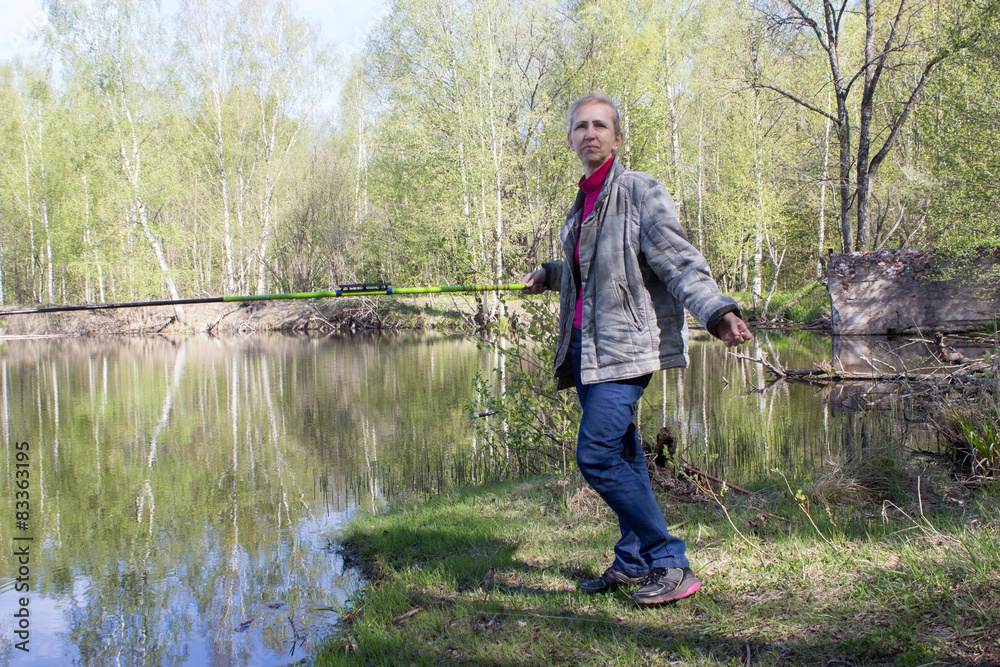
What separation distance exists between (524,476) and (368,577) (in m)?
1.95

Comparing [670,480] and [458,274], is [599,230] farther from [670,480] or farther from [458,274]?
[458,274]

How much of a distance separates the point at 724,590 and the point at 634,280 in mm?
1298

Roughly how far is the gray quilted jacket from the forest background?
12.6m

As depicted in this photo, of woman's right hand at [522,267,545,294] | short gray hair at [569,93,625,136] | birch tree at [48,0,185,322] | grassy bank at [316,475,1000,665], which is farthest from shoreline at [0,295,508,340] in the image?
short gray hair at [569,93,625,136]

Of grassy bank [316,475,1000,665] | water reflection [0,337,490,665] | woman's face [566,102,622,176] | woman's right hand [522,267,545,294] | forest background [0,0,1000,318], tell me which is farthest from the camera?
forest background [0,0,1000,318]

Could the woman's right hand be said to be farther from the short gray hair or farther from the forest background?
the forest background

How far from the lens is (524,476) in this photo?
19.5ft

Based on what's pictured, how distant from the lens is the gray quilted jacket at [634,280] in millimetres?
2711

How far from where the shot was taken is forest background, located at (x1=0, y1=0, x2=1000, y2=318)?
21016 mm

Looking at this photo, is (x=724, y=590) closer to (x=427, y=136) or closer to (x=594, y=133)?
(x=594, y=133)

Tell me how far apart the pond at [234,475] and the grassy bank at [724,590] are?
666 mm

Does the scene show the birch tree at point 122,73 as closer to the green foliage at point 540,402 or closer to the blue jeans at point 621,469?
the green foliage at point 540,402

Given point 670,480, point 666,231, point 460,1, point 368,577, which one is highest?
point 460,1

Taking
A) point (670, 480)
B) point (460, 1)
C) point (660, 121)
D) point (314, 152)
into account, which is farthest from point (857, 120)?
point (670, 480)
